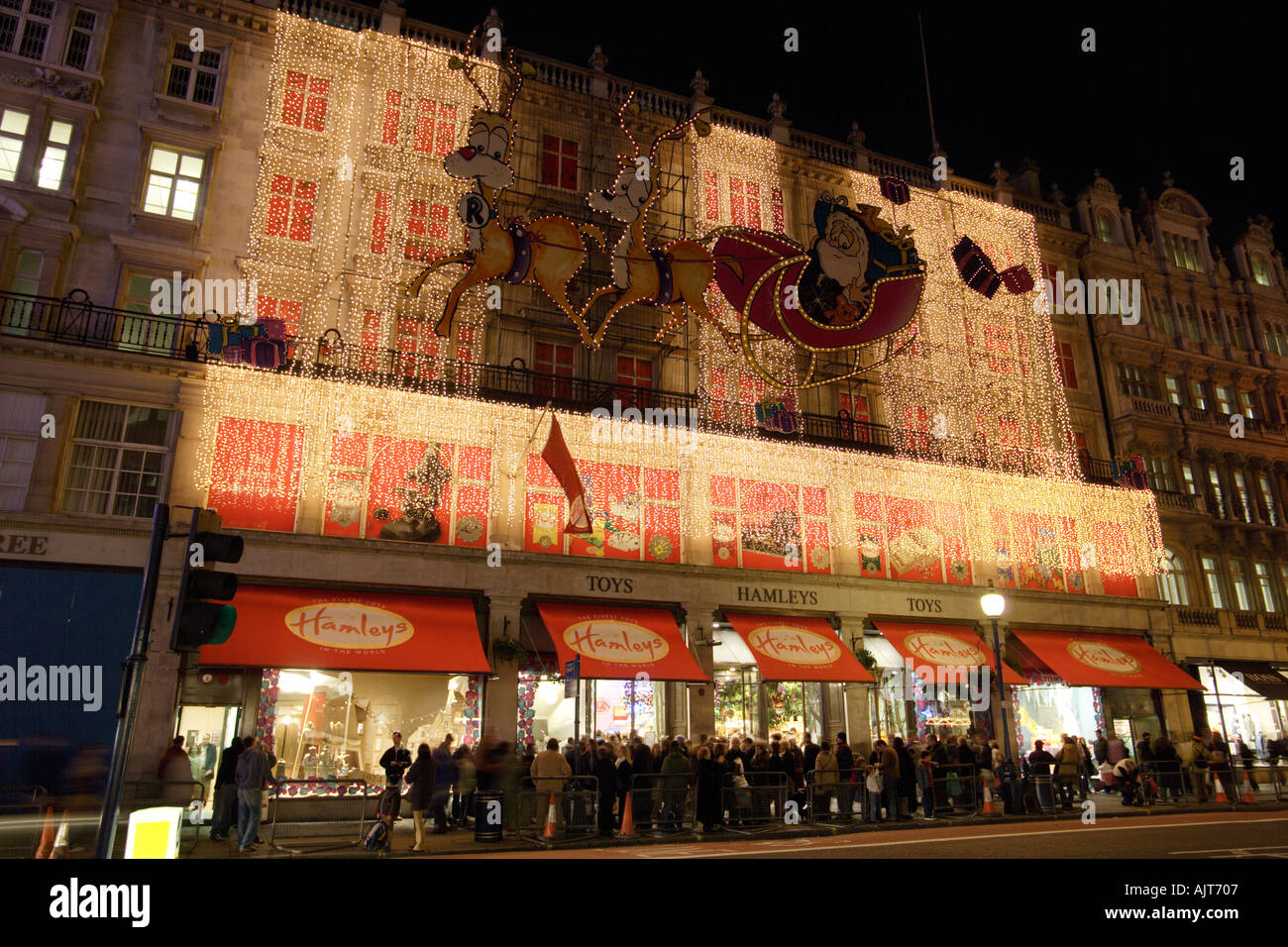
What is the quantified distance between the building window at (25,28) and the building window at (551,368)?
1311 centimetres

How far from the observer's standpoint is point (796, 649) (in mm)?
20531

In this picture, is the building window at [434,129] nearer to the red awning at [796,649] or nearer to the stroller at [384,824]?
the red awning at [796,649]

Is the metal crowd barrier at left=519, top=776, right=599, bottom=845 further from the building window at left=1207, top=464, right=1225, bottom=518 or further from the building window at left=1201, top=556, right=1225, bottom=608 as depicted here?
the building window at left=1207, top=464, right=1225, bottom=518

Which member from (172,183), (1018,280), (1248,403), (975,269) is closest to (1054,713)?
(1018,280)

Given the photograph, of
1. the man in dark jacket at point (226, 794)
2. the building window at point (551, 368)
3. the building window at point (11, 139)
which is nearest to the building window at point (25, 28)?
the building window at point (11, 139)

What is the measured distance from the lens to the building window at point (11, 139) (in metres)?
18.3

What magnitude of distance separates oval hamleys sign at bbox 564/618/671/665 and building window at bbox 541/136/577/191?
1202 centimetres

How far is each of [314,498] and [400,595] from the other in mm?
2865

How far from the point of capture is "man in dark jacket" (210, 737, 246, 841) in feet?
46.1

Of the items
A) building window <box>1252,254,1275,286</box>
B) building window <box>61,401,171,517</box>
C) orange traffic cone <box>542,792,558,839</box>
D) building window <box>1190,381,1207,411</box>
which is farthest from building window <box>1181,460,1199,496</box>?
building window <box>61,401,171,517</box>

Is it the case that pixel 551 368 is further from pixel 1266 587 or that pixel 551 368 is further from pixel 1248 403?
pixel 1248 403

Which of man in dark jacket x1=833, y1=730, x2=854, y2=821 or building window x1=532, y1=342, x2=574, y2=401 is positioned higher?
building window x1=532, y1=342, x2=574, y2=401
